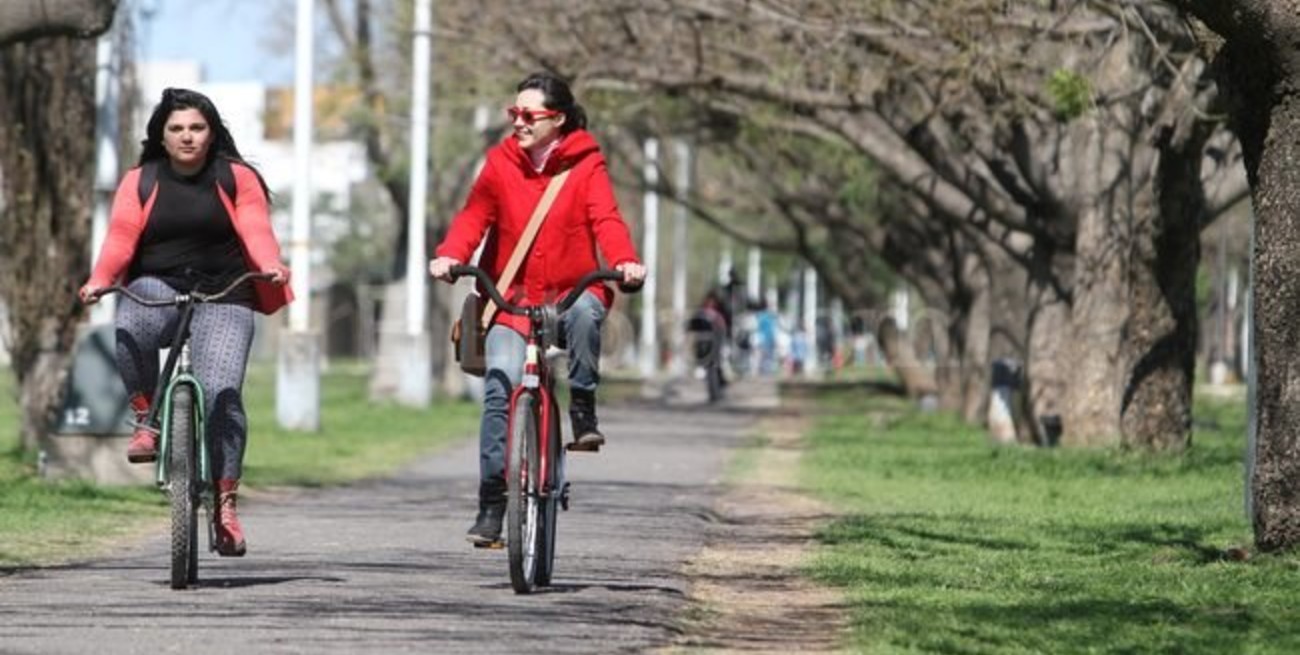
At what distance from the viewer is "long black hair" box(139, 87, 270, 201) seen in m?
12.5

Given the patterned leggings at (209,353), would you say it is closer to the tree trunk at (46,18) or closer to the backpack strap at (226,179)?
the backpack strap at (226,179)

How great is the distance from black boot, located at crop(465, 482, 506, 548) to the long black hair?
1463mm

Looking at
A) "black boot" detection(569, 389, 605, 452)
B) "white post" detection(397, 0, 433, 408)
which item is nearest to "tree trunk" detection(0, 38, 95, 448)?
"black boot" detection(569, 389, 605, 452)

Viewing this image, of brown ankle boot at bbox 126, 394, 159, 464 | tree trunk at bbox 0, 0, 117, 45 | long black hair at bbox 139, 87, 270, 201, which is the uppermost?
tree trunk at bbox 0, 0, 117, 45

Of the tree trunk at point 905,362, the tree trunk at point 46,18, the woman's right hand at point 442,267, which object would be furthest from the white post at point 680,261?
the woman's right hand at point 442,267

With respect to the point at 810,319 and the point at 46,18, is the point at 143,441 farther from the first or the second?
the point at 810,319

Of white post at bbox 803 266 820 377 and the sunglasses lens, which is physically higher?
white post at bbox 803 266 820 377

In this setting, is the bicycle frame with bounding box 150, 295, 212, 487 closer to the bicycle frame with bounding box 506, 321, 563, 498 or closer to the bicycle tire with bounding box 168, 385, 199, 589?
the bicycle tire with bounding box 168, 385, 199, 589

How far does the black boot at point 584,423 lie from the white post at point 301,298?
17.8m

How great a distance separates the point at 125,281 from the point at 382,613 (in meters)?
2.15

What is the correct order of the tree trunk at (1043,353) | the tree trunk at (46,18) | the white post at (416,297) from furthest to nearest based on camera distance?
the white post at (416,297) < the tree trunk at (1043,353) < the tree trunk at (46,18)

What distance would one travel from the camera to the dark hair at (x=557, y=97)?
12266 millimetres

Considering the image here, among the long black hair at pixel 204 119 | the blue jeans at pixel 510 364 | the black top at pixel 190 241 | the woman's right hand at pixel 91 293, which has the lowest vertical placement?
the blue jeans at pixel 510 364

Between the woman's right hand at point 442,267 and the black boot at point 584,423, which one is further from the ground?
the woman's right hand at point 442,267
